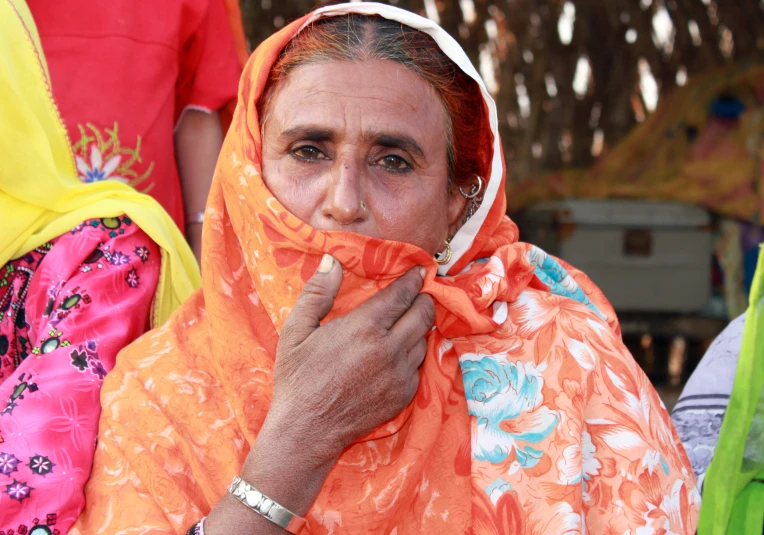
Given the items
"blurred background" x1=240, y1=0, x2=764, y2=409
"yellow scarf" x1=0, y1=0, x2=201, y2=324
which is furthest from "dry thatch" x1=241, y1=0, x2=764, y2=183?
"yellow scarf" x1=0, y1=0, x2=201, y2=324

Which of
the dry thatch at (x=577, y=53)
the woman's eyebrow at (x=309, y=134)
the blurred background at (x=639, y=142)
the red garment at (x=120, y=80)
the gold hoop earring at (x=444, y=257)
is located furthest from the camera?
the dry thatch at (x=577, y=53)

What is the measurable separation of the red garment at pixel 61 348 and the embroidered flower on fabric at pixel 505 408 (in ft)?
2.43

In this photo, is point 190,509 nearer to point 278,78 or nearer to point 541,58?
point 278,78

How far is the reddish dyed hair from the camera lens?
67.2 inches

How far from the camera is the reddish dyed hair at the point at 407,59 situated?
1.71 m

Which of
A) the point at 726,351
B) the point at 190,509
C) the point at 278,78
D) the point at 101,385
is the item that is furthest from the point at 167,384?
the point at 726,351

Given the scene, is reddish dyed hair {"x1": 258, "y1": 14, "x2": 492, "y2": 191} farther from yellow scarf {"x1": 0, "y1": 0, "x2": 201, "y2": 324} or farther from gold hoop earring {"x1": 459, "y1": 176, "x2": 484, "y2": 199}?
yellow scarf {"x1": 0, "y1": 0, "x2": 201, "y2": 324}

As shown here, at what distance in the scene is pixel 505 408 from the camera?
1632mm

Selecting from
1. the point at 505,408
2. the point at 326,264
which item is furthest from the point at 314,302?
the point at 505,408

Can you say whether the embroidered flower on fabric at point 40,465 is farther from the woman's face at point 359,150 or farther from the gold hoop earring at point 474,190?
the gold hoop earring at point 474,190

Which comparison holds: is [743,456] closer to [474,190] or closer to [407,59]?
[474,190]

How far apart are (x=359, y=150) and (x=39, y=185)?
77cm

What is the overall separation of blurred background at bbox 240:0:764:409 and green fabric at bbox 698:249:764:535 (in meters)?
3.50

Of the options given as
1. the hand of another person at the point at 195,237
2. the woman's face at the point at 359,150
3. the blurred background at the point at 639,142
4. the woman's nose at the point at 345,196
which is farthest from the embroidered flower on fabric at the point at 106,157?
the blurred background at the point at 639,142
